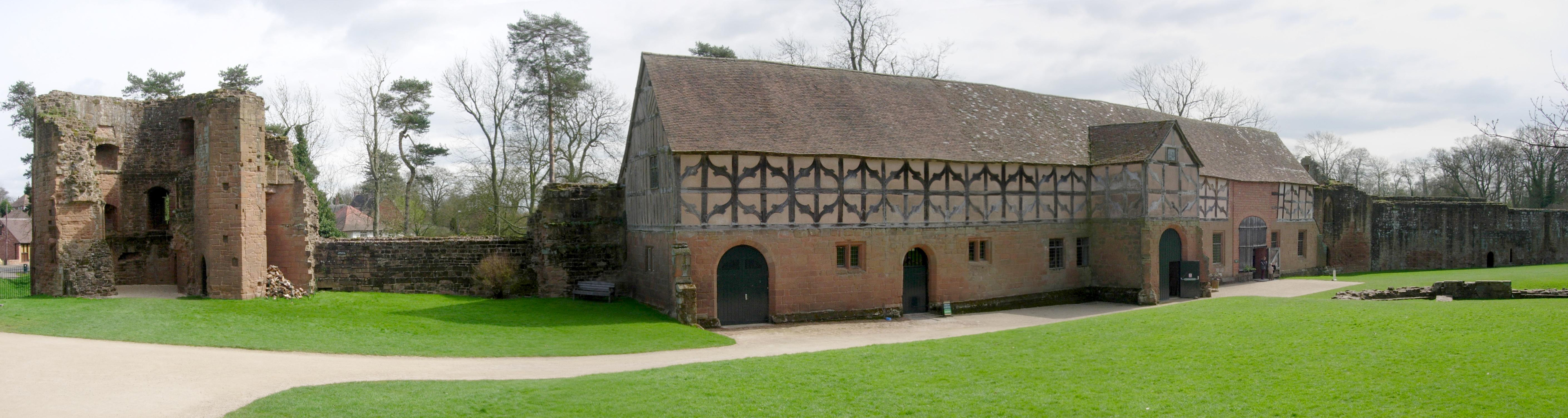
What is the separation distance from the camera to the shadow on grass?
19172 mm

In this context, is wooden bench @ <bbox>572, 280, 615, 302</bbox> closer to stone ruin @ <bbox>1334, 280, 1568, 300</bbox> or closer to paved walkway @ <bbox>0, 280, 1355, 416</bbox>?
paved walkway @ <bbox>0, 280, 1355, 416</bbox>

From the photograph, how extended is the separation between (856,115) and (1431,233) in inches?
1296

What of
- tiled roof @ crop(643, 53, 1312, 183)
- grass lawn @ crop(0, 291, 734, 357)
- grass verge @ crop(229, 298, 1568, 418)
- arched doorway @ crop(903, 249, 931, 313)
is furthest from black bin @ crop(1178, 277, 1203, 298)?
grass lawn @ crop(0, 291, 734, 357)

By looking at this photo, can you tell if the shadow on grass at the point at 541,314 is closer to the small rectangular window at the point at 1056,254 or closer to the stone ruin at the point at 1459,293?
the small rectangular window at the point at 1056,254

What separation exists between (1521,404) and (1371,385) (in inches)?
59.1

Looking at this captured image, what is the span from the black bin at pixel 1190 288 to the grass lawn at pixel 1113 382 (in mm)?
11009

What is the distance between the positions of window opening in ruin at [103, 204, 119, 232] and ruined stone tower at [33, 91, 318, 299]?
5 centimetres

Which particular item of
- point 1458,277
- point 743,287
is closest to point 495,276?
point 743,287

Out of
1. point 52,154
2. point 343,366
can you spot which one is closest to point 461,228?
point 52,154

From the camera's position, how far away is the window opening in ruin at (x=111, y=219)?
76.5 ft

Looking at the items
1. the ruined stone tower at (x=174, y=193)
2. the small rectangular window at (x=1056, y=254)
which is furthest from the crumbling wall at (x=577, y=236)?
the small rectangular window at (x=1056, y=254)

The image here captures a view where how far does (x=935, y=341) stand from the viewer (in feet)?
54.5

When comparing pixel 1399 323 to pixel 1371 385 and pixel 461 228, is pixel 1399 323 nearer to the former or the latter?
pixel 1371 385

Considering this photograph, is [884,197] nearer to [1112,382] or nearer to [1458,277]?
[1112,382]
